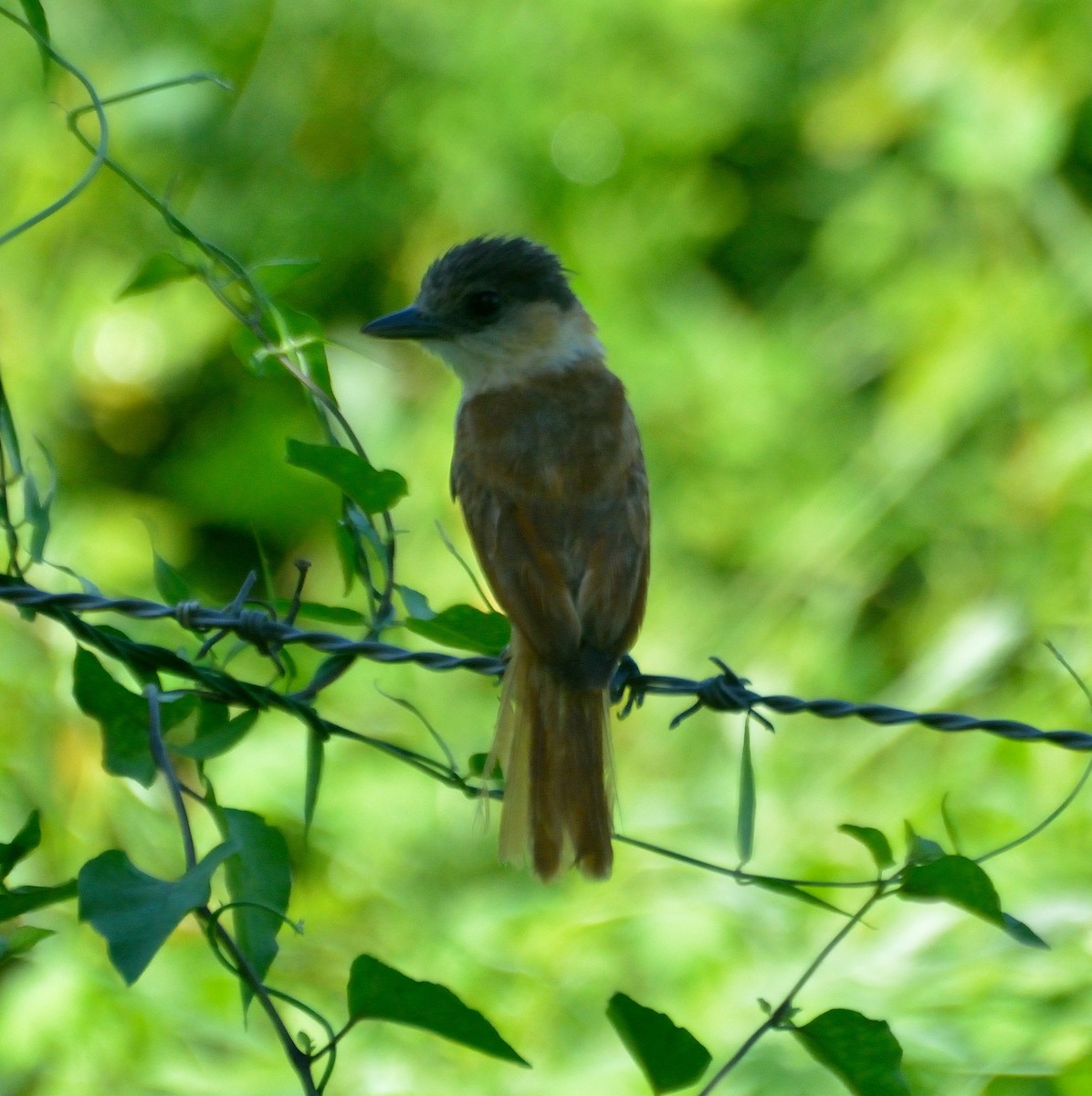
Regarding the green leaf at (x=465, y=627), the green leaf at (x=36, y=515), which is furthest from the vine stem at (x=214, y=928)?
the green leaf at (x=465, y=627)

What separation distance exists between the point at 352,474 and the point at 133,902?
2.15ft

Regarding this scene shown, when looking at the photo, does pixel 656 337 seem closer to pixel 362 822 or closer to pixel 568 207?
pixel 568 207

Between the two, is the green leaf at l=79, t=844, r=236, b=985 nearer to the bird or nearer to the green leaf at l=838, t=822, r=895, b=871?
the green leaf at l=838, t=822, r=895, b=871

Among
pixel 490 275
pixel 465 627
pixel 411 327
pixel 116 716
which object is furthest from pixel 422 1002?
pixel 490 275

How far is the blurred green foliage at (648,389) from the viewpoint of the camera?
443cm

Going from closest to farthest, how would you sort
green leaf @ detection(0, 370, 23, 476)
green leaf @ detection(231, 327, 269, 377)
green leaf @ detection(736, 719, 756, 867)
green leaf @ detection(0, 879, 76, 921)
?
1. green leaf @ detection(0, 879, 76, 921)
2. green leaf @ detection(736, 719, 756, 867)
3. green leaf @ detection(0, 370, 23, 476)
4. green leaf @ detection(231, 327, 269, 377)

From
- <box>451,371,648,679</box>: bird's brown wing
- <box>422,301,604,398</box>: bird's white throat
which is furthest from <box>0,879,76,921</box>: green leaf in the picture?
<box>422,301,604,398</box>: bird's white throat

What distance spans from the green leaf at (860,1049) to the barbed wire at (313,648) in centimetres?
61

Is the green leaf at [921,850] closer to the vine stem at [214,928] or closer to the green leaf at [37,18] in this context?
the vine stem at [214,928]

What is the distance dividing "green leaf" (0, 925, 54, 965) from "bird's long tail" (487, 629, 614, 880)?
3.23 ft

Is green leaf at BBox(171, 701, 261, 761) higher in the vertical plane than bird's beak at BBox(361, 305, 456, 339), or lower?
lower

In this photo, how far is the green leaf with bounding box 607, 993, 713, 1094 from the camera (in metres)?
1.78

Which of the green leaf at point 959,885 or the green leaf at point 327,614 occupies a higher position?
the green leaf at point 327,614

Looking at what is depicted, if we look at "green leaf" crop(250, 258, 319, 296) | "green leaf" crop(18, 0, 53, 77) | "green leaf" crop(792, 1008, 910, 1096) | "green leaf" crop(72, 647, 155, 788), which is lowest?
"green leaf" crop(792, 1008, 910, 1096)
